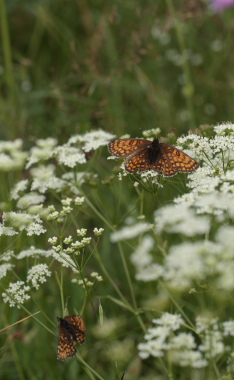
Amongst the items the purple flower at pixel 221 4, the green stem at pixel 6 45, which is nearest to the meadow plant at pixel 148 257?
the green stem at pixel 6 45

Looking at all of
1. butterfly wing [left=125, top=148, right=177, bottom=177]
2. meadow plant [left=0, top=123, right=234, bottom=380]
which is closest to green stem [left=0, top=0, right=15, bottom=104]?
meadow plant [left=0, top=123, right=234, bottom=380]

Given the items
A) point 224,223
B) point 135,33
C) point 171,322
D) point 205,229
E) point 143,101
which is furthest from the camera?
point 143,101

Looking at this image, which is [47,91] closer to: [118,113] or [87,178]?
[118,113]

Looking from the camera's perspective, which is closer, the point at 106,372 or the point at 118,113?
the point at 106,372

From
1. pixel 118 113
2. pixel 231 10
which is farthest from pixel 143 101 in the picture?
pixel 231 10

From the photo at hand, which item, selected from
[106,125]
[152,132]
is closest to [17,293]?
[152,132]

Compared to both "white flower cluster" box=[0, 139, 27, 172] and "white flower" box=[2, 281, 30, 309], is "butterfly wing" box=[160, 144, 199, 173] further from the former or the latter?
"white flower" box=[2, 281, 30, 309]
